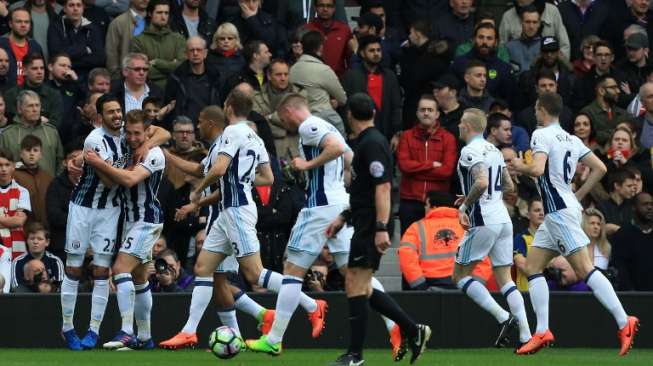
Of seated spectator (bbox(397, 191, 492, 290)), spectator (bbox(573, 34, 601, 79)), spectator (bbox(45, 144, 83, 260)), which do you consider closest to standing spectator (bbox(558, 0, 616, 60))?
spectator (bbox(573, 34, 601, 79))

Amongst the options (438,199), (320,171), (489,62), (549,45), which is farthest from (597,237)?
(320,171)

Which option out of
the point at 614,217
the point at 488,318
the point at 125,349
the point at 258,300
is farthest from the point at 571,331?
the point at 125,349

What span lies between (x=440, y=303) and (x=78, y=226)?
3.91m

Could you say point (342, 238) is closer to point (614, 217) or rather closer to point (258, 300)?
point (258, 300)

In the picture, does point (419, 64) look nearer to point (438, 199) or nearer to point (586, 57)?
point (586, 57)

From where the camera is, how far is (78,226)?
14820 millimetres

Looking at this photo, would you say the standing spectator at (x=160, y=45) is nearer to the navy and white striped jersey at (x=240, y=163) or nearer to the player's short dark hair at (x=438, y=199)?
the player's short dark hair at (x=438, y=199)

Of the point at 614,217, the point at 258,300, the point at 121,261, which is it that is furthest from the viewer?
the point at 614,217

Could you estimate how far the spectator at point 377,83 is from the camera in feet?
63.8

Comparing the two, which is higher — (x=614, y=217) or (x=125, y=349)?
(x=614, y=217)

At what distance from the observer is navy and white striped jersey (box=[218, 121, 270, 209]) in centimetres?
1387

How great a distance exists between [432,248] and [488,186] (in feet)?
6.31

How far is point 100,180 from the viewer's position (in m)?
14.8

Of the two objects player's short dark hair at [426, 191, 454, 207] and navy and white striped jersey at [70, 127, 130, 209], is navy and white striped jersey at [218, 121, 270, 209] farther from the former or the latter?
player's short dark hair at [426, 191, 454, 207]
